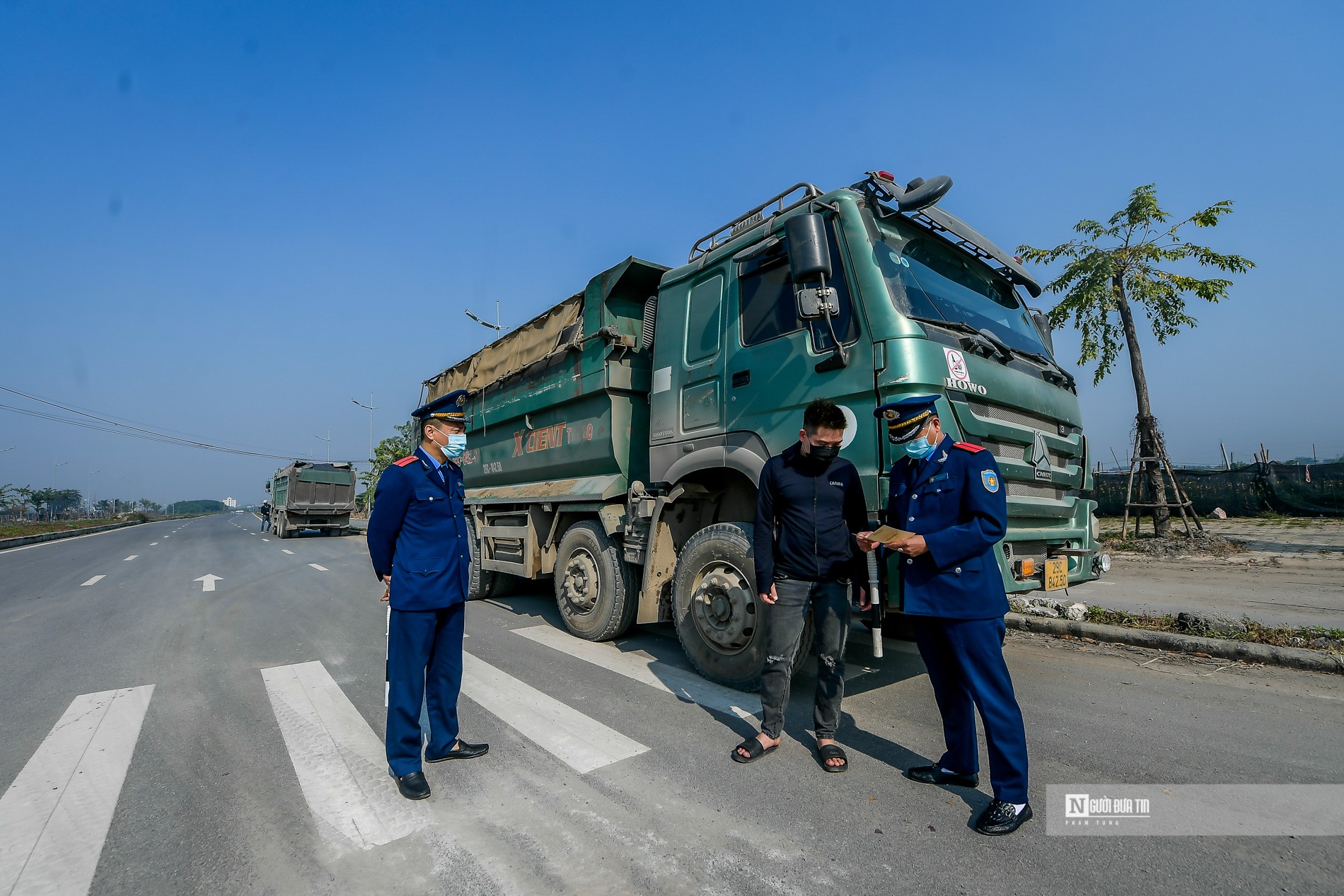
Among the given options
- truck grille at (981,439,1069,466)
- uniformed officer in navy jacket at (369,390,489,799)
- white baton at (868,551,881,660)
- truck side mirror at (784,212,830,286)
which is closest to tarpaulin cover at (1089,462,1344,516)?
truck grille at (981,439,1069,466)

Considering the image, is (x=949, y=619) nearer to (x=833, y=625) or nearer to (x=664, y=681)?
(x=833, y=625)

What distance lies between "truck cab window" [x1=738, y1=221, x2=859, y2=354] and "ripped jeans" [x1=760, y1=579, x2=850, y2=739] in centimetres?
148

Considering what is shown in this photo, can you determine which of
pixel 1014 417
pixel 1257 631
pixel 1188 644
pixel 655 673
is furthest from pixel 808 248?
pixel 1257 631

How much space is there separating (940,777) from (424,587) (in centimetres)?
259

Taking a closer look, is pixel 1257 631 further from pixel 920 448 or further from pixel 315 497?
pixel 315 497

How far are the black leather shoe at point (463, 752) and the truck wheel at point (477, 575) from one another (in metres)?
4.96

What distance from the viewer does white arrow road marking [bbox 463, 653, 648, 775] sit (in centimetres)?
333

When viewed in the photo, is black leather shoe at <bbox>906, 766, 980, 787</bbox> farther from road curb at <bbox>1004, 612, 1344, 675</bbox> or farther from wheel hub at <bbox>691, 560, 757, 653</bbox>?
road curb at <bbox>1004, 612, 1344, 675</bbox>

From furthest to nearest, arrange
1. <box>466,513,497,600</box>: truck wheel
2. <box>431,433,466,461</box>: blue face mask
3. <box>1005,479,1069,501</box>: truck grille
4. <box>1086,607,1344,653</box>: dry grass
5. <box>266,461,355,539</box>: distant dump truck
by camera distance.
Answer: <box>266,461,355,539</box>: distant dump truck, <box>466,513,497,600</box>: truck wheel, <box>1086,607,1344,653</box>: dry grass, <box>1005,479,1069,501</box>: truck grille, <box>431,433,466,461</box>: blue face mask

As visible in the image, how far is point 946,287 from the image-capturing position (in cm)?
429

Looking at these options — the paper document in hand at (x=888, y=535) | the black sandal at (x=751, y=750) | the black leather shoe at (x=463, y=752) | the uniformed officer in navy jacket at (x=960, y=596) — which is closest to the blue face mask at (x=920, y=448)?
the uniformed officer in navy jacket at (x=960, y=596)

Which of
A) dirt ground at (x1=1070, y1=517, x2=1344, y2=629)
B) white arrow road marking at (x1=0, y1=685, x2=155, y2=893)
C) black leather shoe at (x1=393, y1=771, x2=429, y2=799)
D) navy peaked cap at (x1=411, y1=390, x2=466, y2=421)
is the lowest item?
white arrow road marking at (x1=0, y1=685, x2=155, y2=893)

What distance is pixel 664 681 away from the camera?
4.57 metres

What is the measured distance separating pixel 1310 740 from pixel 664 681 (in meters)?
3.60
